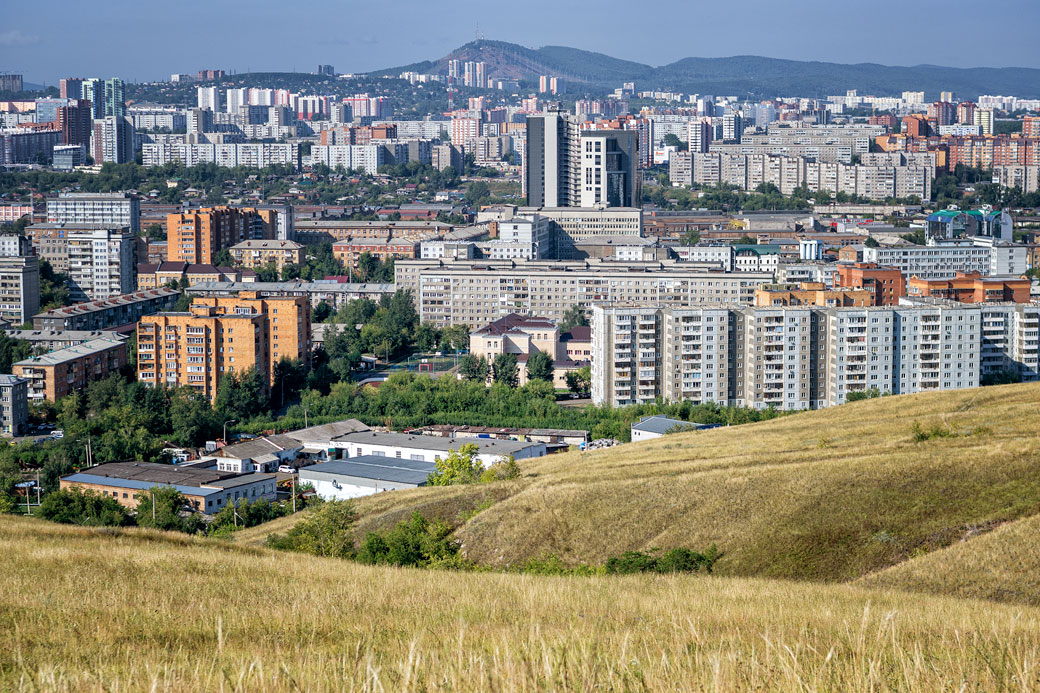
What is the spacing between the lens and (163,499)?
39.3ft

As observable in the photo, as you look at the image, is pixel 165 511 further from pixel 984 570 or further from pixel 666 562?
pixel 984 570

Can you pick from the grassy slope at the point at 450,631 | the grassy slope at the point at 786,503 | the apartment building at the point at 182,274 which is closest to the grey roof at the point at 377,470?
the grassy slope at the point at 786,503

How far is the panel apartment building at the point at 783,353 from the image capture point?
16.3 metres

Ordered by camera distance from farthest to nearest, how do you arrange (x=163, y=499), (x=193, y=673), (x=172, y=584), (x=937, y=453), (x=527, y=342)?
(x=527, y=342) < (x=163, y=499) < (x=937, y=453) < (x=172, y=584) < (x=193, y=673)

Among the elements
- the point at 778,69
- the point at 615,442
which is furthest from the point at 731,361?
the point at 778,69

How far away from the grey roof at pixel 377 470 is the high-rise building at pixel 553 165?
21.0 metres

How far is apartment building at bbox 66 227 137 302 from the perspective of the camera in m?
27.1

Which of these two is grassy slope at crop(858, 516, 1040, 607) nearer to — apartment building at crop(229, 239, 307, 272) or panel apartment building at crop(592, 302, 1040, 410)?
panel apartment building at crop(592, 302, 1040, 410)

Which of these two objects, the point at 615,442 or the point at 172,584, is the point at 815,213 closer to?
the point at 615,442

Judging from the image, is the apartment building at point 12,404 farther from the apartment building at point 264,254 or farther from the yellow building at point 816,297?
the apartment building at point 264,254

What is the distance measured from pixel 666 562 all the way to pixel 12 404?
40.4 ft

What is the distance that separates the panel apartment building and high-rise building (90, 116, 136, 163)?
38.5 meters

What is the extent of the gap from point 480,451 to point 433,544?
23.4 feet

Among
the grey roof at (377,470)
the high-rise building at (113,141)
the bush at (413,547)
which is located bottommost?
the grey roof at (377,470)
